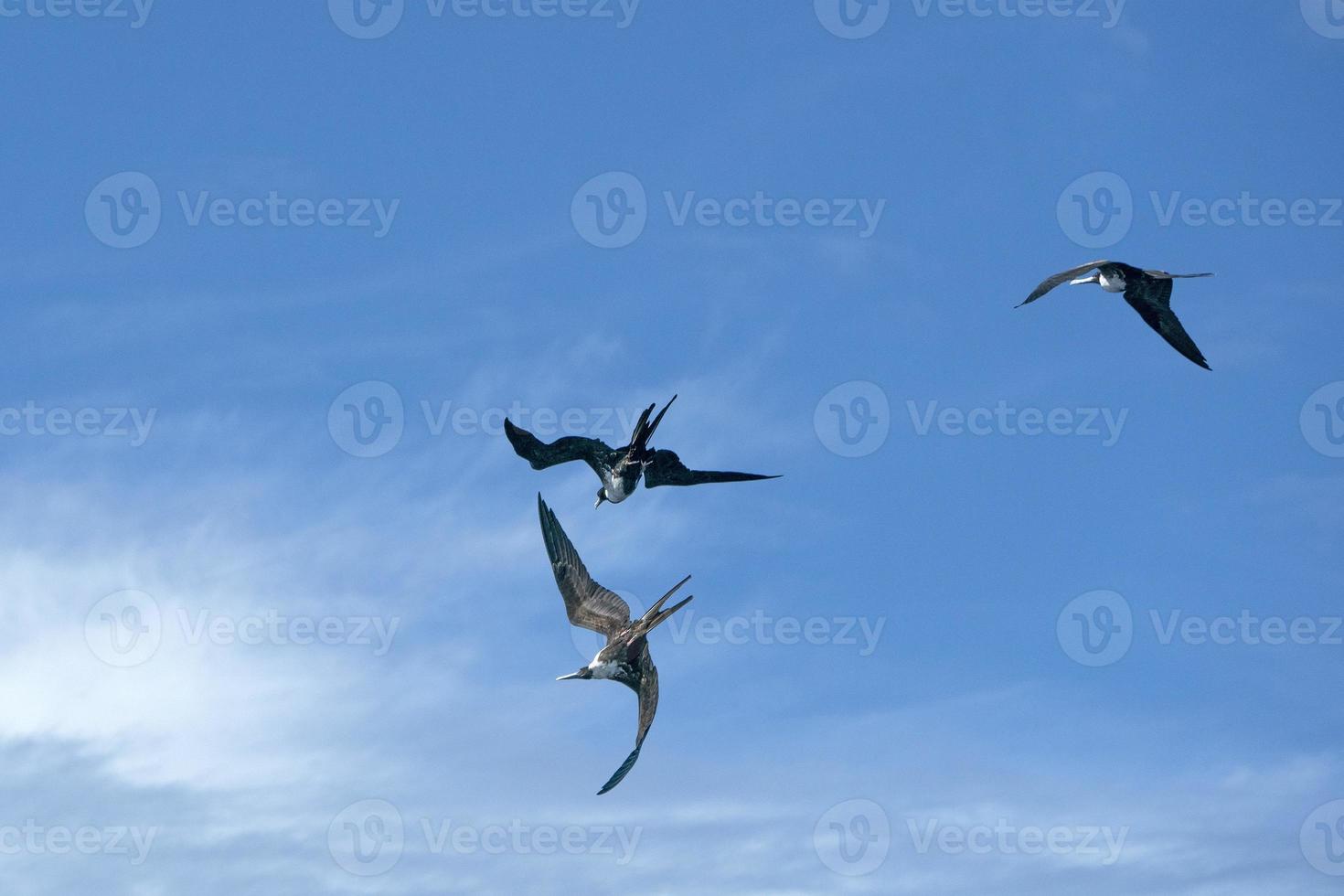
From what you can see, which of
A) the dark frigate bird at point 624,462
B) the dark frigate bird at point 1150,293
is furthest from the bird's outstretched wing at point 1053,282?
the dark frigate bird at point 624,462

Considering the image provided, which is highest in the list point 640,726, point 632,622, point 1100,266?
point 1100,266

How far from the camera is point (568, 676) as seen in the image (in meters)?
54.3

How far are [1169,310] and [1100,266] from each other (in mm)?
3456

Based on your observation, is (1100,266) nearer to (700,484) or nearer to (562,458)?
(700,484)

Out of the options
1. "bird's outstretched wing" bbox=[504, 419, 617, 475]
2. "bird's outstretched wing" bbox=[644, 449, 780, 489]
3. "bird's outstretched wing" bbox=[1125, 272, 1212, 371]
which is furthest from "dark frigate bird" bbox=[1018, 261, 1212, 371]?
"bird's outstretched wing" bbox=[504, 419, 617, 475]

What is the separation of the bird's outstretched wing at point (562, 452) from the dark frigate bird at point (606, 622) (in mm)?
1854

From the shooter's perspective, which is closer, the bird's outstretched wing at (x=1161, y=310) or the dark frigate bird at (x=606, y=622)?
the dark frigate bird at (x=606, y=622)

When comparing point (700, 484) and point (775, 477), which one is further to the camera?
point (700, 484)

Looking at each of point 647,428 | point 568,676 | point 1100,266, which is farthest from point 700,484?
point 1100,266

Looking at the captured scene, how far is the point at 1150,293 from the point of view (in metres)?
56.0

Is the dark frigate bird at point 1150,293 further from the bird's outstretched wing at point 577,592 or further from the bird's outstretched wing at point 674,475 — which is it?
the bird's outstretched wing at point 577,592

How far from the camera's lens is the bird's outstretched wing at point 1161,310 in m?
55.8

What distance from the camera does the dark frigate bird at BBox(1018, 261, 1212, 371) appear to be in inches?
2172

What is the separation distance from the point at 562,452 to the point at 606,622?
619 centimetres
